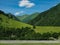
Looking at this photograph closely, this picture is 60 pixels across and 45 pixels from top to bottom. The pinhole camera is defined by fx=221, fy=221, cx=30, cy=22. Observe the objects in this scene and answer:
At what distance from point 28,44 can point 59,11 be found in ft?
7.90

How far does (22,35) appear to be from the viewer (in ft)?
36.9

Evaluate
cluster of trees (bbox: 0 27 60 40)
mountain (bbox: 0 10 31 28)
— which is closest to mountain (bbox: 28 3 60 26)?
cluster of trees (bbox: 0 27 60 40)

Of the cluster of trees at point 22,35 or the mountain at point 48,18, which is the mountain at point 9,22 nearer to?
the cluster of trees at point 22,35

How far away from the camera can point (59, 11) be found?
11.5 meters

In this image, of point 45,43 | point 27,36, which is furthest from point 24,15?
point 45,43

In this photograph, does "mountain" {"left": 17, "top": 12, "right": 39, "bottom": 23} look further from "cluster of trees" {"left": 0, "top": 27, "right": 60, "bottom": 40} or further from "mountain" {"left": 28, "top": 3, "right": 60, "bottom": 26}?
"cluster of trees" {"left": 0, "top": 27, "right": 60, "bottom": 40}

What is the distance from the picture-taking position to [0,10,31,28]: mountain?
1123cm

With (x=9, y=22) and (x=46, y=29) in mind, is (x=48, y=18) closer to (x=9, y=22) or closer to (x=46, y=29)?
(x=46, y=29)

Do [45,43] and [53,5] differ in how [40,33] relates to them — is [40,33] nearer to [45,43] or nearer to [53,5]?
[45,43]

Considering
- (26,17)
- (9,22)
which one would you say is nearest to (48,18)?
(26,17)

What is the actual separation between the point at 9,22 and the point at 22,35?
3.09 feet

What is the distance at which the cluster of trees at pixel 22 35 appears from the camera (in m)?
11.2

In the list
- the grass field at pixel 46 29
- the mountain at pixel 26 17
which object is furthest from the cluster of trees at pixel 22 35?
the mountain at pixel 26 17

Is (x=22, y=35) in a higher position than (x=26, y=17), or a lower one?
lower
